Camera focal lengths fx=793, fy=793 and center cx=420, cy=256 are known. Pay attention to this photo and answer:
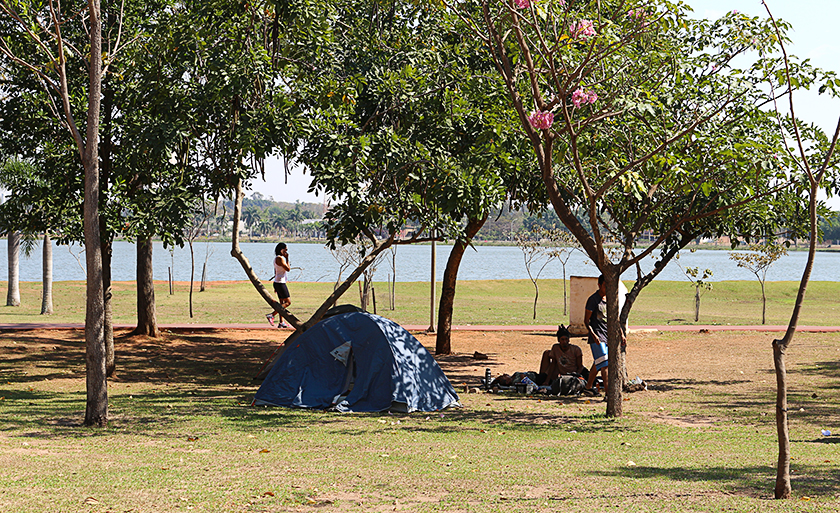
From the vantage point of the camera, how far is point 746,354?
18906mm

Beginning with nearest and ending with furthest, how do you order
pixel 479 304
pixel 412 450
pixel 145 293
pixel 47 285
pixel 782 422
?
pixel 782 422 < pixel 412 450 < pixel 145 293 < pixel 47 285 < pixel 479 304

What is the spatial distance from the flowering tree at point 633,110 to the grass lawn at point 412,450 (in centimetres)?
182

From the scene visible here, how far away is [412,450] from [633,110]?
5.07m

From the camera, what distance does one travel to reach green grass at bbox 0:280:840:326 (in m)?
29.3

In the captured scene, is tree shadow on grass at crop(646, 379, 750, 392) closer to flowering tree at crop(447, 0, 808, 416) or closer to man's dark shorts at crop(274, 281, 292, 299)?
flowering tree at crop(447, 0, 808, 416)

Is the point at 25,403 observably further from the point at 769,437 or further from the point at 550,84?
the point at 769,437

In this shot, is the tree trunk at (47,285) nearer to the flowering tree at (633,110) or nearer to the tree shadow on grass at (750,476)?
the flowering tree at (633,110)

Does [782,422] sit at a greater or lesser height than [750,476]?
greater

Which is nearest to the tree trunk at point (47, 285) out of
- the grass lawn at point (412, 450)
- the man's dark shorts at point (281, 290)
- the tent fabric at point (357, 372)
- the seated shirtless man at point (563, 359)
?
the grass lawn at point (412, 450)

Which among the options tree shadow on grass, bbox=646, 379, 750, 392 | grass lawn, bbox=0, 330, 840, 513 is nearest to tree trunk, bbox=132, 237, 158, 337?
grass lawn, bbox=0, 330, 840, 513

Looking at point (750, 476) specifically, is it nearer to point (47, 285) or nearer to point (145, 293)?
point (145, 293)

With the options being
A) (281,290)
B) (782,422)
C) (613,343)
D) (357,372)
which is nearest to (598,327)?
(613,343)

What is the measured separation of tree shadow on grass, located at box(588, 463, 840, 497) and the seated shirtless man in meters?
5.54

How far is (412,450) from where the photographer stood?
8.46m
